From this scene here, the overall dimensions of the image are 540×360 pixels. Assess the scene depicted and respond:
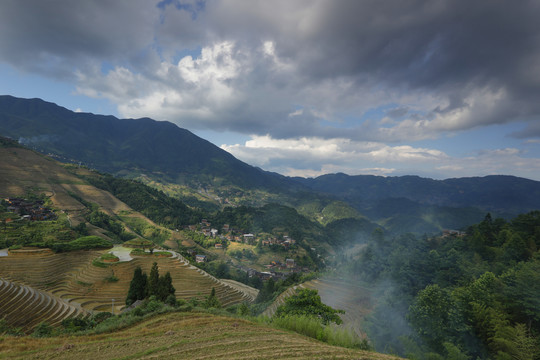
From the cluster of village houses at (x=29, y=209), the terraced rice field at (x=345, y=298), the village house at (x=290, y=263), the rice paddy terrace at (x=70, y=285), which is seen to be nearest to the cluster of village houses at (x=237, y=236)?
the village house at (x=290, y=263)

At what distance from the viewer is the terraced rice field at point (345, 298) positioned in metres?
27.1

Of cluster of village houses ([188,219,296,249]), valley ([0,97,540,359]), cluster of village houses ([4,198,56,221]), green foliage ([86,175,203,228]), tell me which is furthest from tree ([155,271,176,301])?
green foliage ([86,175,203,228])

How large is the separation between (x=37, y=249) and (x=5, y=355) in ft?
105

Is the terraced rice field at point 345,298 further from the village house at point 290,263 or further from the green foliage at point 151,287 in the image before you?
the village house at point 290,263

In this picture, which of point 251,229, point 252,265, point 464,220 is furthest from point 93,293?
point 464,220

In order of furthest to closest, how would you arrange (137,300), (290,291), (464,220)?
(464,220)
(290,291)
(137,300)

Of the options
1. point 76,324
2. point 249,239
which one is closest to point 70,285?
point 76,324

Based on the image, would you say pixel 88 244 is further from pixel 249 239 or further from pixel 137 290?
pixel 249 239

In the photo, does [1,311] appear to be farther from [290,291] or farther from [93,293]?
[290,291]

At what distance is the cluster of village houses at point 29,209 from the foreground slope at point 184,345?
50.4m

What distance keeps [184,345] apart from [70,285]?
30618 mm

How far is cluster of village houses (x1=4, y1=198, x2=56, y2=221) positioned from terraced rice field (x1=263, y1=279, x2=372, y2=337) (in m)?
53.0

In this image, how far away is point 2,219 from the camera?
130 ft

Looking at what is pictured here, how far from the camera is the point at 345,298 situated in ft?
112
